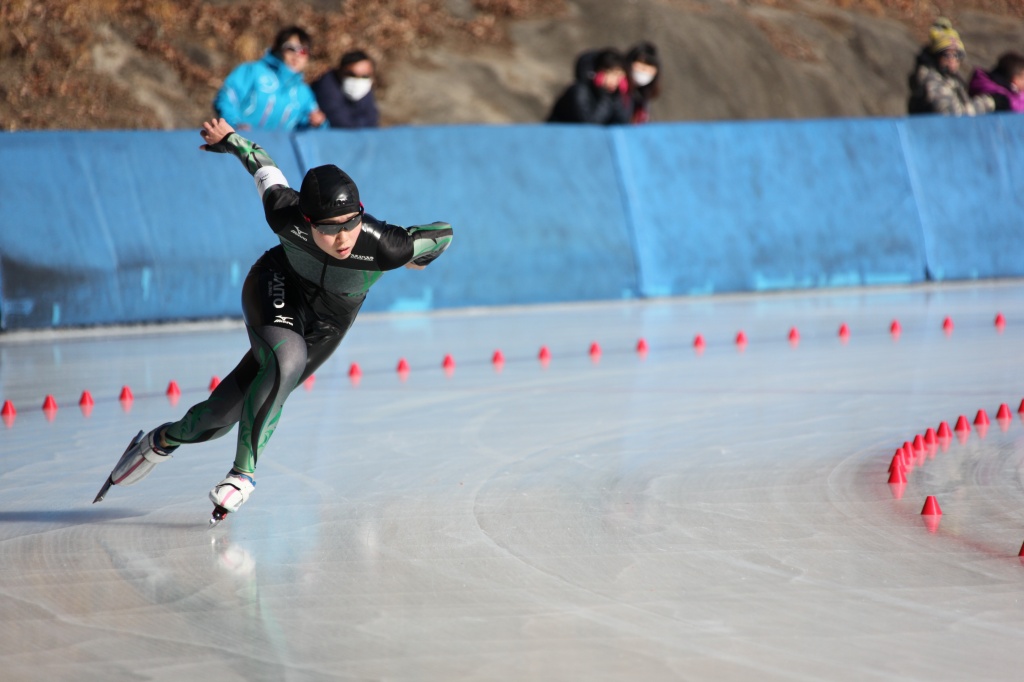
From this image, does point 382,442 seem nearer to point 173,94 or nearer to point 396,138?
point 396,138

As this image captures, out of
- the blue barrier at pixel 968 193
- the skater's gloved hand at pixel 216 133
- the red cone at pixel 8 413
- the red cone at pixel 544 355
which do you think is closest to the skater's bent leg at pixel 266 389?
the skater's gloved hand at pixel 216 133

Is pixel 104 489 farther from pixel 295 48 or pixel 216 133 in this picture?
pixel 295 48

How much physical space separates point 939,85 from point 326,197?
1123 cm

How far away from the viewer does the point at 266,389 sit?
4355 mm

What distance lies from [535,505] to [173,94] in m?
15.8

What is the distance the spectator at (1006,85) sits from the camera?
47.3 feet

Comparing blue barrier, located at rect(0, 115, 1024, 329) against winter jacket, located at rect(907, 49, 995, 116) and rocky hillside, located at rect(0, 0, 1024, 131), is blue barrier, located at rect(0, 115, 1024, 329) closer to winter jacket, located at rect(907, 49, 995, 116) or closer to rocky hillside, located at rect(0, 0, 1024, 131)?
winter jacket, located at rect(907, 49, 995, 116)

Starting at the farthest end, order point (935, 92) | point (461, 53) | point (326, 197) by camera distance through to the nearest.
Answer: point (461, 53), point (935, 92), point (326, 197)

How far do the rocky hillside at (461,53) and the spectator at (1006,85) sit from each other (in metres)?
8.26

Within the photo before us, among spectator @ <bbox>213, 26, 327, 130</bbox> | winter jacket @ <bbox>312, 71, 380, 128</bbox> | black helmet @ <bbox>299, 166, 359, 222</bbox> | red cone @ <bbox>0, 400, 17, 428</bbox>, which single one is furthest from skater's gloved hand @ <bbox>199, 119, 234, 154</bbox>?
winter jacket @ <bbox>312, 71, 380, 128</bbox>

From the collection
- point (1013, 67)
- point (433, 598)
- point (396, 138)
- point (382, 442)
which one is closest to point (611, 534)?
point (433, 598)

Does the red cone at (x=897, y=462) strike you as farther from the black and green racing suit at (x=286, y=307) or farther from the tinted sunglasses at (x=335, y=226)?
the tinted sunglasses at (x=335, y=226)

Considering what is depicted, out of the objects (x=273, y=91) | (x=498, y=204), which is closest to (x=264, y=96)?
(x=273, y=91)

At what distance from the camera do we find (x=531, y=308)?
38.4 ft
